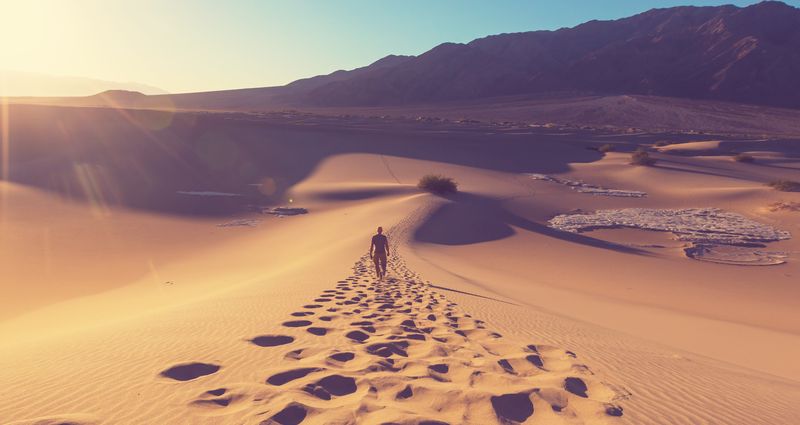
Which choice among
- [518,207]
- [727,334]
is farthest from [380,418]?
[518,207]

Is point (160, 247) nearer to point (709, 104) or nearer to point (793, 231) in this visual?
point (793, 231)

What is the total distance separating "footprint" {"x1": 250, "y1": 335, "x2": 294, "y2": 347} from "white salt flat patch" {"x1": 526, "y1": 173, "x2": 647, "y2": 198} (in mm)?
23526

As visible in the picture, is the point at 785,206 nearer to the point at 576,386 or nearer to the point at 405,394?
the point at 576,386

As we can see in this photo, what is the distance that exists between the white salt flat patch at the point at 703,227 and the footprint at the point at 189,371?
49.7ft

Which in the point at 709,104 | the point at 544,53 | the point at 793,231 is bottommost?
the point at 793,231

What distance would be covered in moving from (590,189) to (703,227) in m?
8.98

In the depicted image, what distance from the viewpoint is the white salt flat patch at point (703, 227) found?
15188 millimetres

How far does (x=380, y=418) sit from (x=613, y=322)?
21.5 feet

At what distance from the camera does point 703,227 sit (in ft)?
61.1

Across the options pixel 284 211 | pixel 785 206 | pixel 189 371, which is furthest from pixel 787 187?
pixel 189 371

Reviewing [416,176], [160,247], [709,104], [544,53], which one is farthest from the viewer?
[544,53]

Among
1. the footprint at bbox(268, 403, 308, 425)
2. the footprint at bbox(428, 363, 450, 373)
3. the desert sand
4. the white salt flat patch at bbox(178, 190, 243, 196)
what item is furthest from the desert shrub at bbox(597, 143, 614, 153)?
the footprint at bbox(268, 403, 308, 425)

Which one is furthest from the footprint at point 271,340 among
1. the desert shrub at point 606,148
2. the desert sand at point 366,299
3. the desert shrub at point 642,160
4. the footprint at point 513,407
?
the desert shrub at point 606,148

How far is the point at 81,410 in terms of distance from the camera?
11.8ft
